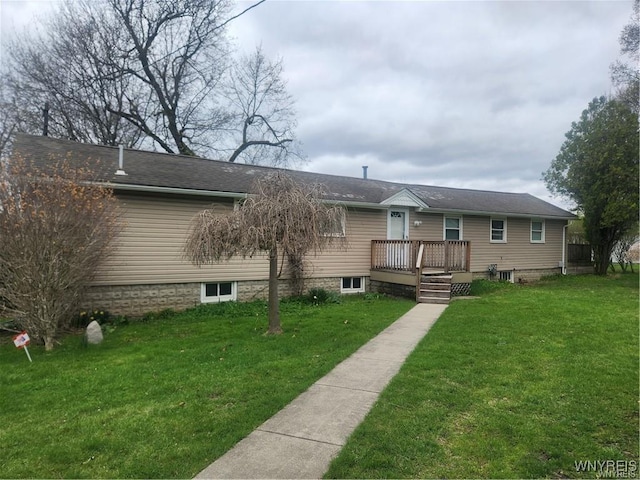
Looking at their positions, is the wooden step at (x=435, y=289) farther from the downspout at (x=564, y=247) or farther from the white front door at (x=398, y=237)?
the downspout at (x=564, y=247)

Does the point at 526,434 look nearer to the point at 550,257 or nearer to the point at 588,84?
the point at 550,257

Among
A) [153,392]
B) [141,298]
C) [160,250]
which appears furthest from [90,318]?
[153,392]

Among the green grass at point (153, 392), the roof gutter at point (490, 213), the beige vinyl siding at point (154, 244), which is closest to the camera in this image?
the green grass at point (153, 392)

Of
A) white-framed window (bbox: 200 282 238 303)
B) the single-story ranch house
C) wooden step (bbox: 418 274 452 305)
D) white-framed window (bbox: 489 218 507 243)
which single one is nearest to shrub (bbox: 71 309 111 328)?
the single-story ranch house

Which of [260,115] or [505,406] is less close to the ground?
[260,115]

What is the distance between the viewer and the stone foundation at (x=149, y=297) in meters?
9.26

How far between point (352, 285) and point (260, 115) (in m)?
16.3

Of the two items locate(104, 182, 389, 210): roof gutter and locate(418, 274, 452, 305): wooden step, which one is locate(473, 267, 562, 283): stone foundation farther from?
locate(104, 182, 389, 210): roof gutter

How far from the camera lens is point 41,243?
640cm

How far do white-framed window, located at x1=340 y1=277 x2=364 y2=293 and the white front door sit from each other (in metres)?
1.18

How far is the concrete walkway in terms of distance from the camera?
2924 mm

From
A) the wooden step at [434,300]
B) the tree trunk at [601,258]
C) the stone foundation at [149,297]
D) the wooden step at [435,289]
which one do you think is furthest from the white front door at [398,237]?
the tree trunk at [601,258]

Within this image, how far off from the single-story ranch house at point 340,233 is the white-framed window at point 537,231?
46 millimetres

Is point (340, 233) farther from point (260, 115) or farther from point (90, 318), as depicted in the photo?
point (260, 115)
